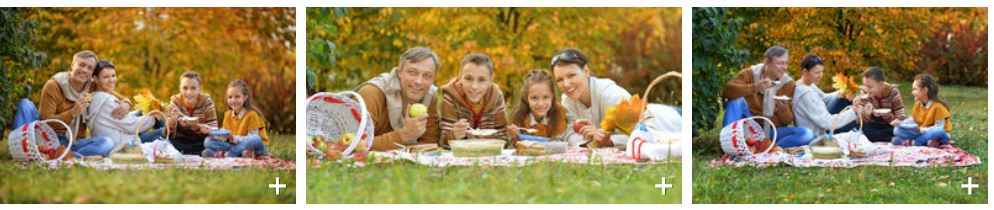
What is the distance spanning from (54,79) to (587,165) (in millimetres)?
3016

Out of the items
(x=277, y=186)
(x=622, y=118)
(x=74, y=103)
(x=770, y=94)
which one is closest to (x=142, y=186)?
(x=277, y=186)

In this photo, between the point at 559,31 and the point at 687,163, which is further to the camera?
the point at 559,31

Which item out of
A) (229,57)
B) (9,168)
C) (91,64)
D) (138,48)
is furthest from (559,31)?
(9,168)

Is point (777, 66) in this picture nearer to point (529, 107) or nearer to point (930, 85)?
point (930, 85)

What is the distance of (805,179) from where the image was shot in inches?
244

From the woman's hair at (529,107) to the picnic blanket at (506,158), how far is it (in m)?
0.47

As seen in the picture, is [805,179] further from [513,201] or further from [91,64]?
[91,64]

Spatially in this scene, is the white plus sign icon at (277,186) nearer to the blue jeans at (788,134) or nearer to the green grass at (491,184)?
the green grass at (491,184)

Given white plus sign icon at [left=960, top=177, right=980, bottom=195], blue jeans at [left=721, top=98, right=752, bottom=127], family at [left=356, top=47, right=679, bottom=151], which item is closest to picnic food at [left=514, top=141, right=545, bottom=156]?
family at [left=356, top=47, right=679, bottom=151]

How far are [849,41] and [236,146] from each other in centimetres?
358

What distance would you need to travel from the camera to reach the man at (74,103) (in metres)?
6.72

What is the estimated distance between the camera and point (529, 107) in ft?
23.1

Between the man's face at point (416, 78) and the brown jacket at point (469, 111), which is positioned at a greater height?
the man's face at point (416, 78)

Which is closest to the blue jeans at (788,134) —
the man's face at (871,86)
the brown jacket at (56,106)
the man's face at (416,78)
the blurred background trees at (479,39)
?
the man's face at (871,86)
